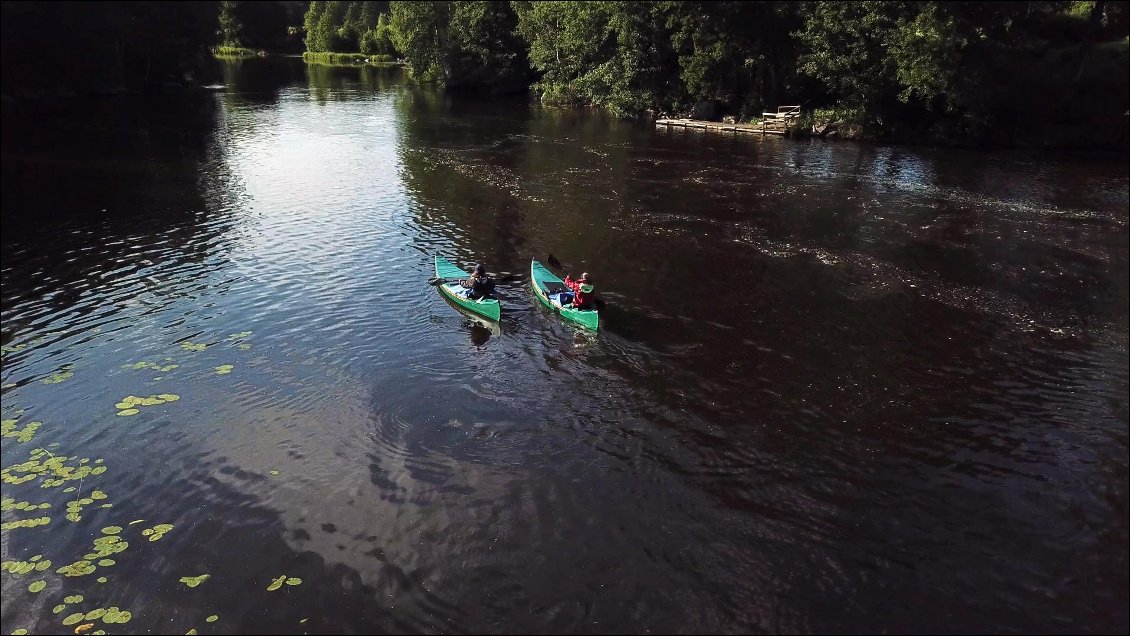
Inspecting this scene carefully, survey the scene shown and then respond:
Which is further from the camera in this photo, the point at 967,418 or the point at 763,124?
the point at 763,124

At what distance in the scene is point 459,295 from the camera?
23.9 m

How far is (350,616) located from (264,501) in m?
3.94

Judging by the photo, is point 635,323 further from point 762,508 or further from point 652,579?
point 652,579

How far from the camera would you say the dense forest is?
48875mm

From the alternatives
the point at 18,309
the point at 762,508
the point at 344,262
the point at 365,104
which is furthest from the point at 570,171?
the point at 365,104

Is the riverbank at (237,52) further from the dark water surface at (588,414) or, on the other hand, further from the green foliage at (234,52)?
the dark water surface at (588,414)

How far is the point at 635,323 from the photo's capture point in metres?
22.5

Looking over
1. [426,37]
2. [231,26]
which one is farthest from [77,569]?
[231,26]

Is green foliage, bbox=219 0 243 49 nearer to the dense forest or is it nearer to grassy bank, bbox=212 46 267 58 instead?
grassy bank, bbox=212 46 267 58

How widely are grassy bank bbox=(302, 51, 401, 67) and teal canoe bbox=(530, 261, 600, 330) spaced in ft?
469

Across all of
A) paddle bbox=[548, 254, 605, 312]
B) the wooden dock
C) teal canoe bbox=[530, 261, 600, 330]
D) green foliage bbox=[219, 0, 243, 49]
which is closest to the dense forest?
the wooden dock

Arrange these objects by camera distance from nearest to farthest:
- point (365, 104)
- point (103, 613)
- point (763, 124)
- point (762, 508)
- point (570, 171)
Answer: point (103, 613)
point (762, 508)
point (570, 171)
point (763, 124)
point (365, 104)

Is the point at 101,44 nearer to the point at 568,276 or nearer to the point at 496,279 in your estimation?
the point at 496,279

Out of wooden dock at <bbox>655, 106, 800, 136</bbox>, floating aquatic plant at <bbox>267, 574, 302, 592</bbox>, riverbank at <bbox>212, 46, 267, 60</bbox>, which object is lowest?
floating aquatic plant at <bbox>267, 574, 302, 592</bbox>
